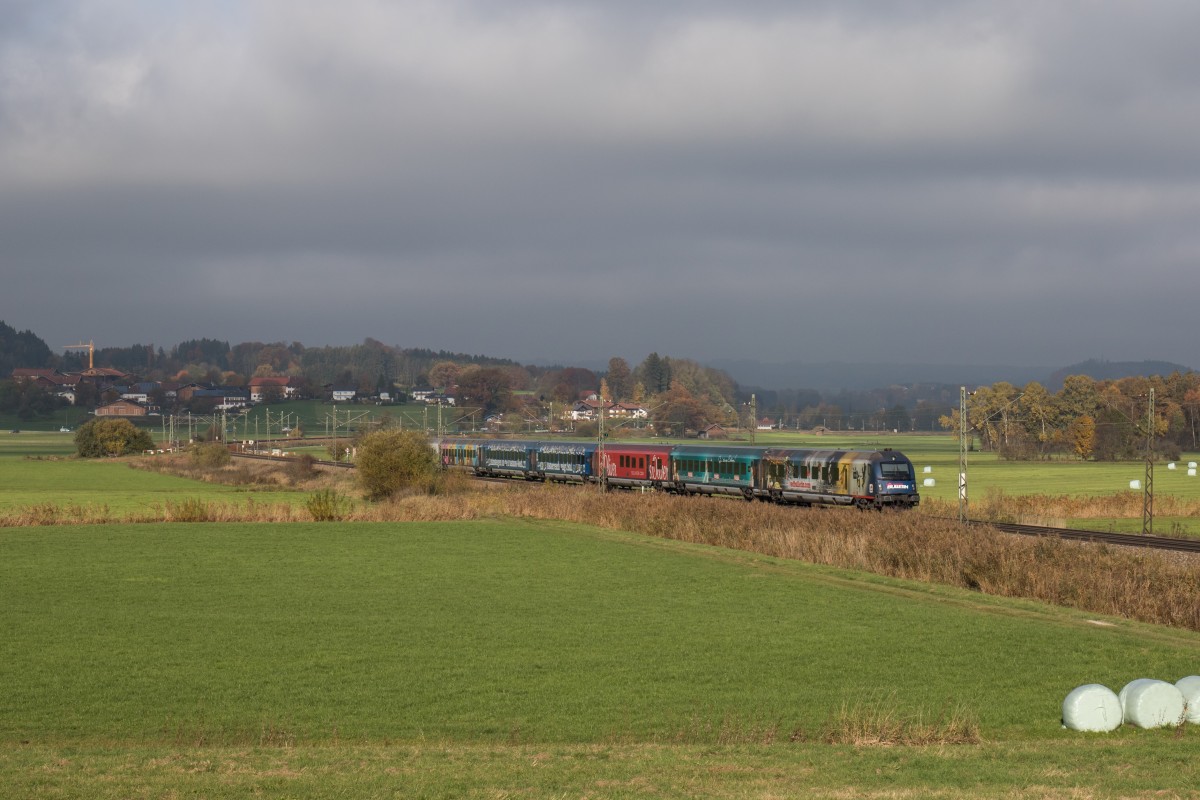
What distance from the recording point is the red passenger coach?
70938 mm

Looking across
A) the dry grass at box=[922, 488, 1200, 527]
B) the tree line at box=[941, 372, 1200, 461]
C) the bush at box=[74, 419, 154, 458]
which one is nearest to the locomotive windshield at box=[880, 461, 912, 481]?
the dry grass at box=[922, 488, 1200, 527]

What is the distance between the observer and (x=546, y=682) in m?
20.4

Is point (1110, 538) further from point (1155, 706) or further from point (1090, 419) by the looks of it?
point (1090, 419)

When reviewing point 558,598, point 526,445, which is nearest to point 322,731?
point 558,598

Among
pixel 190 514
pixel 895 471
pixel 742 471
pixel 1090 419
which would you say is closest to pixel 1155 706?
pixel 895 471

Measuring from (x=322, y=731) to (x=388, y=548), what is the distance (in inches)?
1006

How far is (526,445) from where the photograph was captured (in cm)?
9212

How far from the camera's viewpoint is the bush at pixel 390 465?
73.3m

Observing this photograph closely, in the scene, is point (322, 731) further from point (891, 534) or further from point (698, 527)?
point (698, 527)

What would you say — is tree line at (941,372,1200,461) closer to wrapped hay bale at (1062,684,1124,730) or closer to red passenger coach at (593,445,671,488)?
red passenger coach at (593,445,671,488)

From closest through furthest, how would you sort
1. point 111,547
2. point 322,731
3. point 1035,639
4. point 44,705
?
point 322,731 < point 44,705 < point 1035,639 < point 111,547

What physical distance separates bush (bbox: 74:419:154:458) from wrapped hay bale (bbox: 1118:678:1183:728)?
483ft

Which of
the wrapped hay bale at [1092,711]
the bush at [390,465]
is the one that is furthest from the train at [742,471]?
the wrapped hay bale at [1092,711]

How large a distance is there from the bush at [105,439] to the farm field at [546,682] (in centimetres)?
12037
